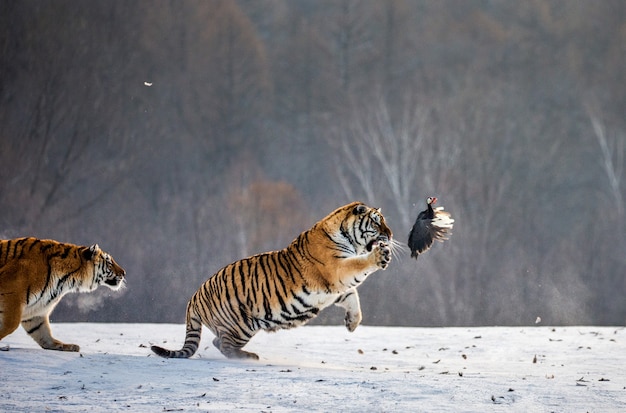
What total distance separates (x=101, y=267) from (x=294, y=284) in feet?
3.78

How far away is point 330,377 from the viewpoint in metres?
4.63

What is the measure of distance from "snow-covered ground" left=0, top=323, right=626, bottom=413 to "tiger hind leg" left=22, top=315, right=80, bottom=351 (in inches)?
10.1

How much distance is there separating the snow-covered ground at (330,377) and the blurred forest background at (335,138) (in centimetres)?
933

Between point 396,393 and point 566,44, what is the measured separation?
49.0 feet

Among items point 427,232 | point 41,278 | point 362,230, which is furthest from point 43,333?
point 427,232

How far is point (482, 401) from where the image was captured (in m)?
4.20

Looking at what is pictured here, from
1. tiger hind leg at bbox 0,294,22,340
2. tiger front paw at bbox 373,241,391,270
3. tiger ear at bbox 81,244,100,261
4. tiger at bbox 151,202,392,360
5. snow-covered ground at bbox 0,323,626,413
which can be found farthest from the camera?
tiger ear at bbox 81,244,100,261

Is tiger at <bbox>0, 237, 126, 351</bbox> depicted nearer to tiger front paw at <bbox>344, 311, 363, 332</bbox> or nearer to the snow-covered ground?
the snow-covered ground

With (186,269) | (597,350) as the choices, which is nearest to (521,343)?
(597,350)

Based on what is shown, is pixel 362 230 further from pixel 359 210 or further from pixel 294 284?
pixel 294 284

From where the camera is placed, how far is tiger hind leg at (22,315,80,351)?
534 cm

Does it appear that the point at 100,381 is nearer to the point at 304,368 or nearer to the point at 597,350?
the point at 304,368

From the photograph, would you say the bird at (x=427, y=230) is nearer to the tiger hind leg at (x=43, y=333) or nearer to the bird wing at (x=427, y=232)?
the bird wing at (x=427, y=232)

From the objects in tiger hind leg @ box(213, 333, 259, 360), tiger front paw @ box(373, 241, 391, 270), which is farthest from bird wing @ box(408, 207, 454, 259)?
tiger hind leg @ box(213, 333, 259, 360)
